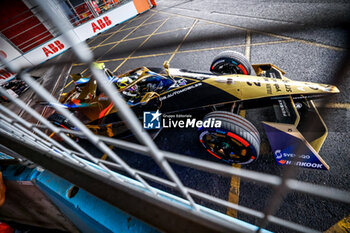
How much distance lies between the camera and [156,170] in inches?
Answer: 98.0

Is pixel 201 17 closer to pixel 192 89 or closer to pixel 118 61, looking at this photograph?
pixel 118 61

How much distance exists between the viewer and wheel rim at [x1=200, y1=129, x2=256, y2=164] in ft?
6.30

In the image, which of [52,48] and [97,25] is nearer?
[52,48]

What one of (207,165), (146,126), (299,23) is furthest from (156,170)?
(299,23)

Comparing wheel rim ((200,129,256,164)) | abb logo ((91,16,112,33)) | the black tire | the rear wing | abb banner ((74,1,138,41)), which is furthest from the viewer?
abb logo ((91,16,112,33))

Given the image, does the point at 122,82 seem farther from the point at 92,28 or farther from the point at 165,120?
the point at 92,28

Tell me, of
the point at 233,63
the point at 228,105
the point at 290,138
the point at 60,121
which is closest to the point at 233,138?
the point at 290,138

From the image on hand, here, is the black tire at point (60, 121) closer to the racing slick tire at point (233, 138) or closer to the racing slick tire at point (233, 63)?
the racing slick tire at point (233, 138)

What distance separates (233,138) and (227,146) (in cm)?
22

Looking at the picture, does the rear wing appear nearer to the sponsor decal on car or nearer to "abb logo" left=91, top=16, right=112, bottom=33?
the sponsor decal on car

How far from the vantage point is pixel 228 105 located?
2.43 m

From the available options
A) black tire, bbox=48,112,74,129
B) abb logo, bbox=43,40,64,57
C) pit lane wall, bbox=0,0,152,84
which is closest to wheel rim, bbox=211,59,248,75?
black tire, bbox=48,112,74,129

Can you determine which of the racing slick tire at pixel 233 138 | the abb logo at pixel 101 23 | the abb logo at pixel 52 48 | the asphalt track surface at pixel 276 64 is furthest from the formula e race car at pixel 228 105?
the abb logo at pixel 101 23

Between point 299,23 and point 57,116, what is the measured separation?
3774 millimetres
